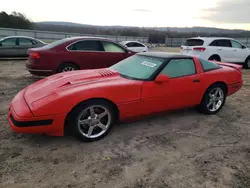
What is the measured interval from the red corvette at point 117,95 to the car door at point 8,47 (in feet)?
29.1

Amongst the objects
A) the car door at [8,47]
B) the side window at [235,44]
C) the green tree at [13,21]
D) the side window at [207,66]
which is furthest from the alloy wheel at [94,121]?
the green tree at [13,21]

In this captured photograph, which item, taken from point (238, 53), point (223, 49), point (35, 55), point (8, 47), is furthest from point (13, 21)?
point (238, 53)

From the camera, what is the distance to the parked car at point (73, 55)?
255 inches

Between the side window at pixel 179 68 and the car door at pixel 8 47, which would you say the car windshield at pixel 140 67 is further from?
the car door at pixel 8 47

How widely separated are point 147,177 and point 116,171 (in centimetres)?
37

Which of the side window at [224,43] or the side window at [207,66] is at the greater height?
the side window at [224,43]

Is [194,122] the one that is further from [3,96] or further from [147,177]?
[3,96]

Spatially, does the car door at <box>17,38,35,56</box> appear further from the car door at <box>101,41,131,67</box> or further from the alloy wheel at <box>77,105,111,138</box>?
the alloy wheel at <box>77,105,111,138</box>

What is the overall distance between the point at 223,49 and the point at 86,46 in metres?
6.41

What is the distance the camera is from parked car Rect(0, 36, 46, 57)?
11.0m

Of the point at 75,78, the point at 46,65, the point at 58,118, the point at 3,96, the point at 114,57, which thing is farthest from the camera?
the point at 114,57

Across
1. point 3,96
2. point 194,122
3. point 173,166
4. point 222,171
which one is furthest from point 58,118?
point 3,96

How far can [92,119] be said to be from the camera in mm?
3184

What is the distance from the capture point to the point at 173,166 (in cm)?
272
